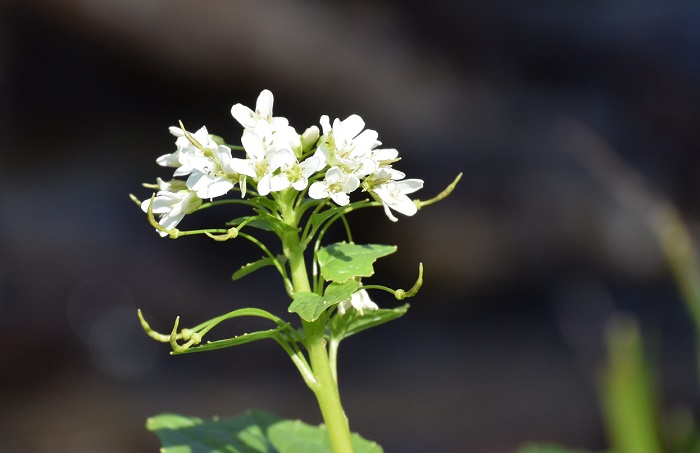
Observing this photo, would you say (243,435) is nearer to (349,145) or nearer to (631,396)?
(349,145)

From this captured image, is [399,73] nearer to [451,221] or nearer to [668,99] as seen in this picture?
[451,221]

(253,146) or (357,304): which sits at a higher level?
(253,146)

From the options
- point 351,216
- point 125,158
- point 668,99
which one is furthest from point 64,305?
point 668,99

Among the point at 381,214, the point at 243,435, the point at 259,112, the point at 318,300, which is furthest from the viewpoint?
the point at 381,214

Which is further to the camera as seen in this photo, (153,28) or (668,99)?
(668,99)

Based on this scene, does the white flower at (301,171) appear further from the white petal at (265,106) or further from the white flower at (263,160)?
the white petal at (265,106)

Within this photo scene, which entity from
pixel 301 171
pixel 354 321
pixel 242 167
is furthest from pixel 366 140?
pixel 354 321

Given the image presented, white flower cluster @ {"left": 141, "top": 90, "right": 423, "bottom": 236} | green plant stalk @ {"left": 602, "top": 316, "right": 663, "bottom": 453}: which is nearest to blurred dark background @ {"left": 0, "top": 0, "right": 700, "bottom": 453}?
green plant stalk @ {"left": 602, "top": 316, "right": 663, "bottom": 453}

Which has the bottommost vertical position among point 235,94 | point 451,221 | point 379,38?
point 451,221
